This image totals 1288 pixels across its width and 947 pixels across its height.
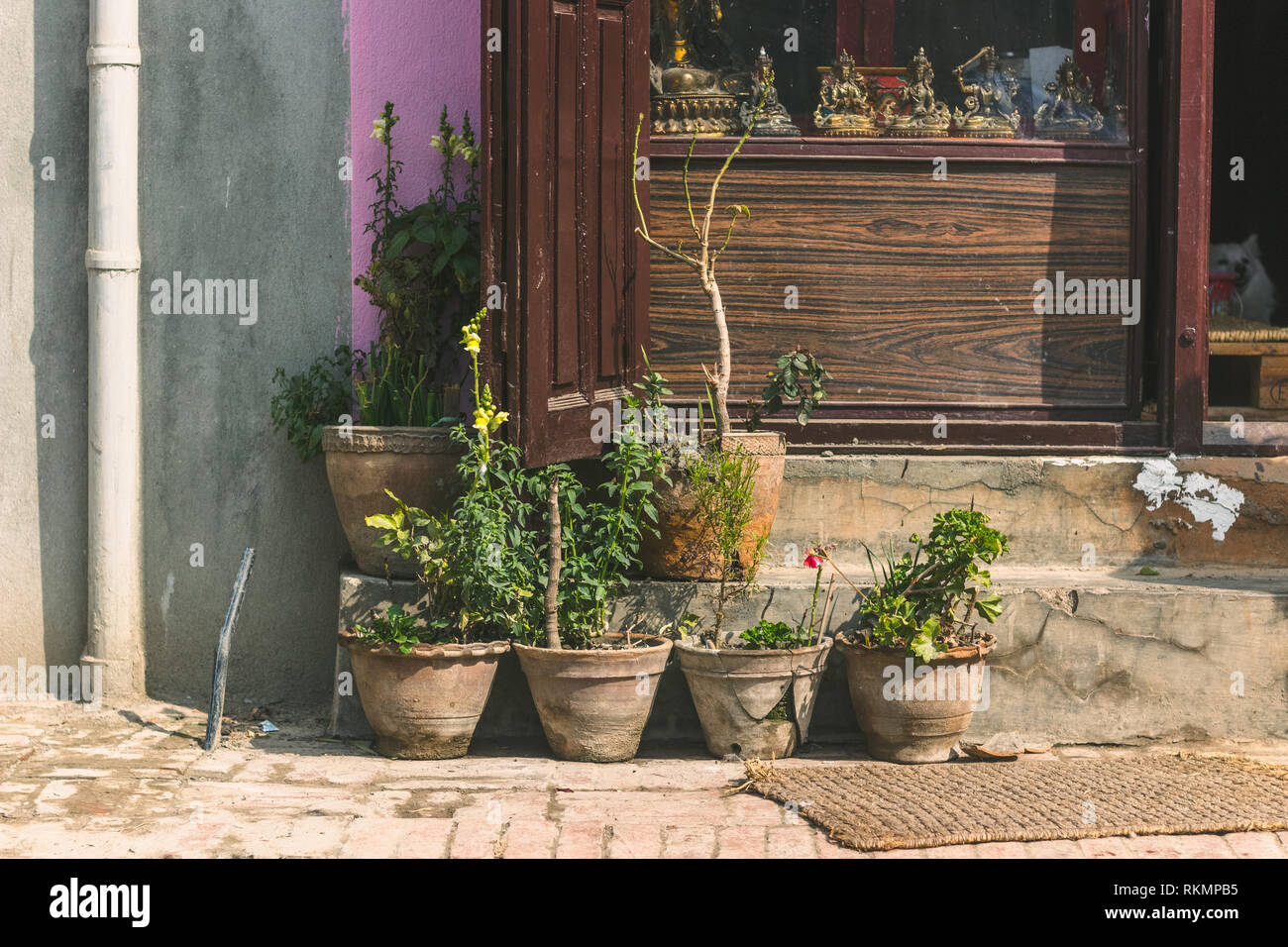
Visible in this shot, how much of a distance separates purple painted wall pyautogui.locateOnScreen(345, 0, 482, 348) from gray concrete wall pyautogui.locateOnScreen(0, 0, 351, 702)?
0.06m

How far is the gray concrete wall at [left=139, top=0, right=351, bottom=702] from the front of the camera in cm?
575

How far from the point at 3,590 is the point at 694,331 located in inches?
117

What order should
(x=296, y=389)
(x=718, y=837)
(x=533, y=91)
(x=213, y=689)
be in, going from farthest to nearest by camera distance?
1. (x=296, y=389)
2. (x=213, y=689)
3. (x=533, y=91)
4. (x=718, y=837)

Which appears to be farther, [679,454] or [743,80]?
[743,80]

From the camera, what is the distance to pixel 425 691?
5039 mm

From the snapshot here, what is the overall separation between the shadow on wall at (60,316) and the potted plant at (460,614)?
1389 mm

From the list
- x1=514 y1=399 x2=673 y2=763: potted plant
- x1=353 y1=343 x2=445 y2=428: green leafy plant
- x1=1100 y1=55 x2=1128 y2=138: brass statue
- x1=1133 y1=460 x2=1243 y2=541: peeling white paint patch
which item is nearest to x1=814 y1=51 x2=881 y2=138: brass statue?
x1=1100 y1=55 x2=1128 y2=138: brass statue

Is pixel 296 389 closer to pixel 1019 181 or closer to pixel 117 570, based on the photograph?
pixel 117 570

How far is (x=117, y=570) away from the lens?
5.73m

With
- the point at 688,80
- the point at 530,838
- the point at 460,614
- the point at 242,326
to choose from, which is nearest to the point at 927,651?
the point at 530,838

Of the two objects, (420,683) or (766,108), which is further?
(766,108)

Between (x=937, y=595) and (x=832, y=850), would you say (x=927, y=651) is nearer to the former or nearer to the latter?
(x=937, y=595)

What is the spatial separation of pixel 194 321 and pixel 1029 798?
11.9 ft

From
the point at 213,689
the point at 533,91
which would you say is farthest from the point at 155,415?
the point at 533,91
